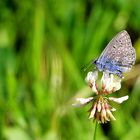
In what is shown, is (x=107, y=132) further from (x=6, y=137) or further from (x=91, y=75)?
(x=91, y=75)

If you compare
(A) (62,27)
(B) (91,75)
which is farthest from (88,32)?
(B) (91,75)

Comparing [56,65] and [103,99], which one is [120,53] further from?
[56,65]

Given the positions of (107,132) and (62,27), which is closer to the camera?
(107,132)

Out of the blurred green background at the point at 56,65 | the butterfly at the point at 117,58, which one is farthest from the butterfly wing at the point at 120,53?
the blurred green background at the point at 56,65

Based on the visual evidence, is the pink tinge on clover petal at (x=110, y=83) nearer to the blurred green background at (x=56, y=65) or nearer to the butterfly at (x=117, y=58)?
the butterfly at (x=117, y=58)

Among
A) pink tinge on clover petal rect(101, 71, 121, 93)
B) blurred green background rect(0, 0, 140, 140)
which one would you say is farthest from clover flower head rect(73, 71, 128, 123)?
blurred green background rect(0, 0, 140, 140)

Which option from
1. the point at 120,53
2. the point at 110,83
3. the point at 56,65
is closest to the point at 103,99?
the point at 110,83
